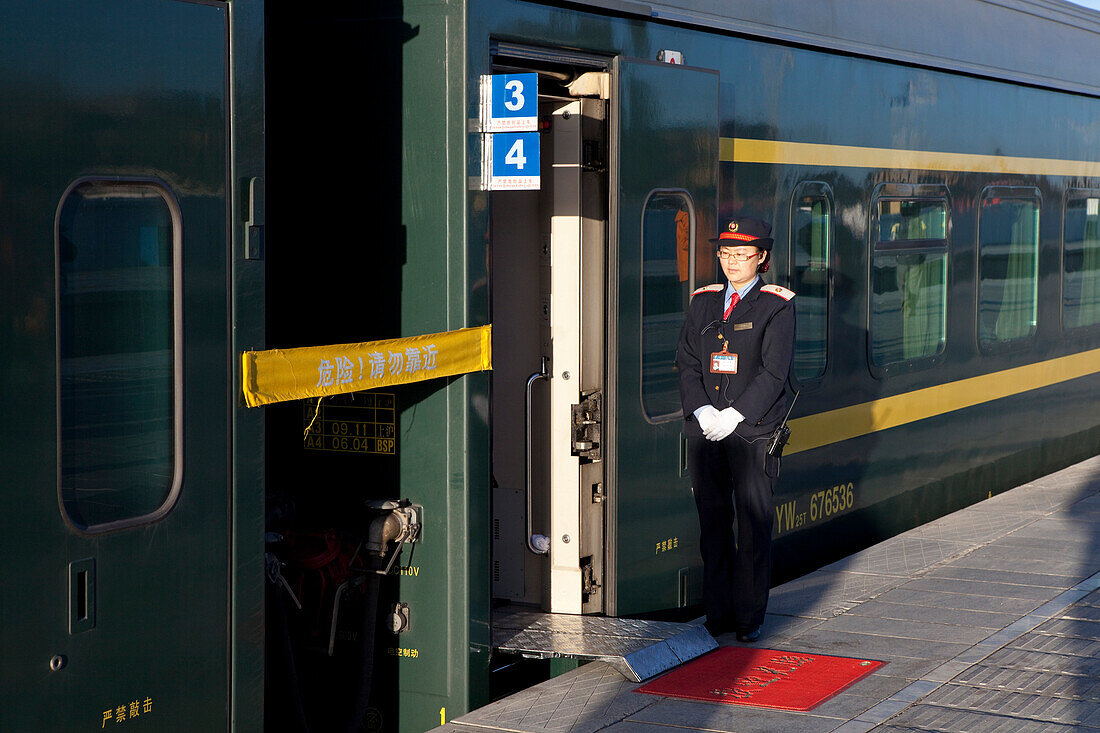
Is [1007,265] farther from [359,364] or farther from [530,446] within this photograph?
[359,364]

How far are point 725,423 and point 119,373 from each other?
2727 mm

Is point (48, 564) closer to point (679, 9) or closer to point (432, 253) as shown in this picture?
point (432, 253)

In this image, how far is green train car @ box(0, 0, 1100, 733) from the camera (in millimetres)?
3557

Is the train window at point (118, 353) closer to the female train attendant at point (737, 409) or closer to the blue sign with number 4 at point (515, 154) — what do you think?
the blue sign with number 4 at point (515, 154)

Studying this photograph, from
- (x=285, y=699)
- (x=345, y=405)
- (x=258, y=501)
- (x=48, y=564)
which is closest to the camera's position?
(x=48, y=564)

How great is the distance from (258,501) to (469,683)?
126 cm

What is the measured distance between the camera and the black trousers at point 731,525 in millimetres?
5805

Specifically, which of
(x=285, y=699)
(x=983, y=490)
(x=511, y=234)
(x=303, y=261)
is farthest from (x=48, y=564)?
(x=983, y=490)

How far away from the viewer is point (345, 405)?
526 cm

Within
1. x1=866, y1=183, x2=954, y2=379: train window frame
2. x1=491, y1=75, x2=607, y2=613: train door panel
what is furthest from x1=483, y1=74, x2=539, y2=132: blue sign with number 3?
x1=866, y1=183, x2=954, y2=379: train window frame

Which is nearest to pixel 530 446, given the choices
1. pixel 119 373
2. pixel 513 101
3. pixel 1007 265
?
pixel 513 101

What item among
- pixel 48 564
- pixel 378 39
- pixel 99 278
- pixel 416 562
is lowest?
pixel 416 562

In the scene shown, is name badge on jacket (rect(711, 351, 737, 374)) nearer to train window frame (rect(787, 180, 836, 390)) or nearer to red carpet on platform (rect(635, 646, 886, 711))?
red carpet on platform (rect(635, 646, 886, 711))

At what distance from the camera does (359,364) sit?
4.62 meters
